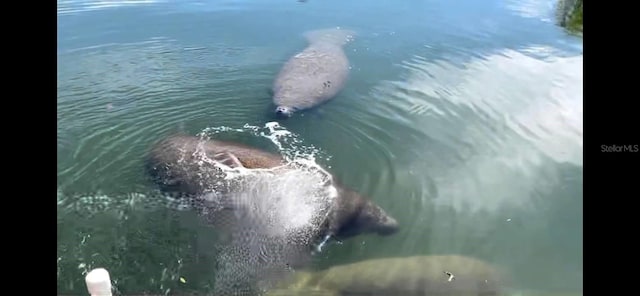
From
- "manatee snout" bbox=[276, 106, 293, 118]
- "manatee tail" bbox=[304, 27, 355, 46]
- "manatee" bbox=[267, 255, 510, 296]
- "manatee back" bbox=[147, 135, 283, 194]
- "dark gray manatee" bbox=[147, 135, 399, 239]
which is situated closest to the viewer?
"manatee" bbox=[267, 255, 510, 296]

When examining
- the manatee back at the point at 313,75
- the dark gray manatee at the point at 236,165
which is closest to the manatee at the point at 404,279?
the dark gray manatee at the point at 236,165

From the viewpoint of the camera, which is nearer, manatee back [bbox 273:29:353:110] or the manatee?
the manatee

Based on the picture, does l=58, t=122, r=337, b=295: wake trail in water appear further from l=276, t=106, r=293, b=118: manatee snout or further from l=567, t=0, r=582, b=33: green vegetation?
l=567, t=0, r=582, b=33: green vegetation

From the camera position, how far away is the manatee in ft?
20.2

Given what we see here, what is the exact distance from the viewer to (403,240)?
23.5 feet

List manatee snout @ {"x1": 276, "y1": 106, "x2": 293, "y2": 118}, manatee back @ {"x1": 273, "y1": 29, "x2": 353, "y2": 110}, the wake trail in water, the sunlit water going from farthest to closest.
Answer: manatee back @ {"x1": 273, "y1": 29, "x2": 353, "y2": 110} → manatee snout @ {"x1": 276, "y1": 106, "x2": 293, "y2": 118} → the sunlit water → the wake trail in water

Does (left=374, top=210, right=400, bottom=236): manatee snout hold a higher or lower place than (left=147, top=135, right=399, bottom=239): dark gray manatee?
lower

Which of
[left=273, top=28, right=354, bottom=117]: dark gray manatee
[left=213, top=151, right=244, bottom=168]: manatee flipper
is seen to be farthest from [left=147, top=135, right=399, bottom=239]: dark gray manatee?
[left=273, top=28, right=354, bottom=117]: dark gray manatee

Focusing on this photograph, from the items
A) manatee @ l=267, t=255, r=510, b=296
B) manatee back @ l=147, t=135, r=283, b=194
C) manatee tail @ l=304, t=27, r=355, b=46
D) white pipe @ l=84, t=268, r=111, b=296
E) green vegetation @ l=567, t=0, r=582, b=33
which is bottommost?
manatee @ l=267, t=255, r=510, b=296

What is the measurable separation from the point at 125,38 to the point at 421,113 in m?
7.10

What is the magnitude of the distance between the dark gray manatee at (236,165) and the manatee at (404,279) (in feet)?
1.97

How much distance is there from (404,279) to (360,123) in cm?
372
